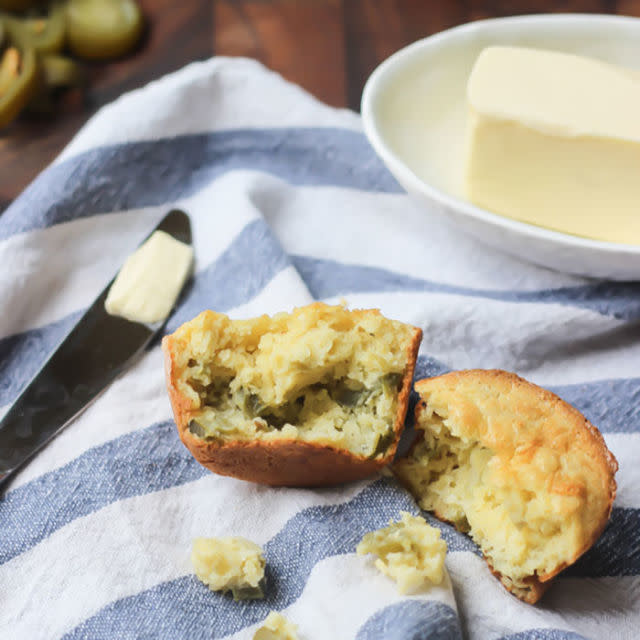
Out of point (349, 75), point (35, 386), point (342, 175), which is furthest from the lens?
point (349, 75)

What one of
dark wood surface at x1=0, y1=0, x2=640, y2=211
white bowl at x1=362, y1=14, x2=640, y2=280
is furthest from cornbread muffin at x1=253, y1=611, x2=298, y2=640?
dark wood surface at x1=0, y1=0, x2=640, y2=211

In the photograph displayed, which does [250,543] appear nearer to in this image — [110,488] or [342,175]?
[110,488]

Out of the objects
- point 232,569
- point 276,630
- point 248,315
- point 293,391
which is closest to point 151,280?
point 248,315

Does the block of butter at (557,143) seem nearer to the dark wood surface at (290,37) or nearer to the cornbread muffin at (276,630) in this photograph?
the dark wood surface at (290,37)

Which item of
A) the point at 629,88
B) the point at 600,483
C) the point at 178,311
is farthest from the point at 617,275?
the point at 178,311

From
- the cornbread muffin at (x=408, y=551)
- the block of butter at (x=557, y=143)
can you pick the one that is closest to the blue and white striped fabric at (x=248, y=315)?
the cornbread muffin at (x=408, y=551)

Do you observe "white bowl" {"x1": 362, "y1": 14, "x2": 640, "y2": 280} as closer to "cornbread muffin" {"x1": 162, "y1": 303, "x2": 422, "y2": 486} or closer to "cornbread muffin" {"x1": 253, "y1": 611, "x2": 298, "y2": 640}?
"cornbread muffin" {"x1": 162, "y1": 303, "x2": 422, "y2": 486}

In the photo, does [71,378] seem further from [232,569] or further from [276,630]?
[276,630]
